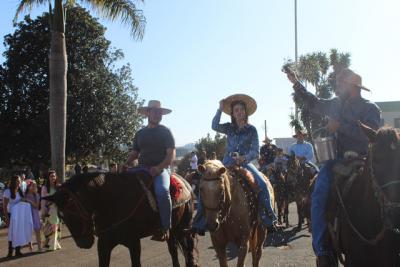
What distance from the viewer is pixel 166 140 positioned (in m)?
6.85

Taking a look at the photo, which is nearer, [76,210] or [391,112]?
[76,210]

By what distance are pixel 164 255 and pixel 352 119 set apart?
21.9 ft

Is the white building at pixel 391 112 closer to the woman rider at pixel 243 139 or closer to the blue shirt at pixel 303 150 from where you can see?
the blue shirt at pixel 303 150

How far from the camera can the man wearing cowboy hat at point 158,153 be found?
6.40 m

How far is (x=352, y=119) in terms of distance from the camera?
5.04 m

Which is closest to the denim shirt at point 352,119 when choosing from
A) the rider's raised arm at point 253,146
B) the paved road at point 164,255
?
the rider's raised arm at point 253,146

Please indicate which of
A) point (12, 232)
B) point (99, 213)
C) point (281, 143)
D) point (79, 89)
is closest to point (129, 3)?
point (12, 232)

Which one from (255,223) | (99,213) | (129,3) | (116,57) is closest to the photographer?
(99,213)

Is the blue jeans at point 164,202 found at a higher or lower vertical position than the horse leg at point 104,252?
higher

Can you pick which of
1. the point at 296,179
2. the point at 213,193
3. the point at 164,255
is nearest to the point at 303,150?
the point at 296,179

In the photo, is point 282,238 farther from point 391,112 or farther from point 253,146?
point 391,112

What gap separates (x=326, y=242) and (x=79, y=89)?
24.9 meters

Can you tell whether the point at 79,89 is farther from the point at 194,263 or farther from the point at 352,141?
the point at 352,141

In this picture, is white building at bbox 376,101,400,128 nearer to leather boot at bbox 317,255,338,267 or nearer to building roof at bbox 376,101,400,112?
building roof at bbox 376,101,400,112
